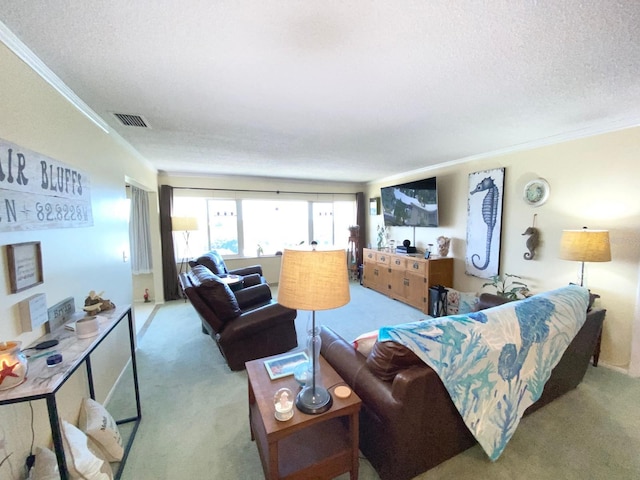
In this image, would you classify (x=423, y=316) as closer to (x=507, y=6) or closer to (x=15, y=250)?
(x=507, y=6)

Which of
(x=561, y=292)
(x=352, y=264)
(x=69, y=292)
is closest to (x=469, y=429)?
(x=561, y=292)

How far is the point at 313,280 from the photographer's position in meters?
1.17

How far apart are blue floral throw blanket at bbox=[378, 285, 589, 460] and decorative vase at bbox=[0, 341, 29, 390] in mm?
1567

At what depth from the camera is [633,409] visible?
6.40ft

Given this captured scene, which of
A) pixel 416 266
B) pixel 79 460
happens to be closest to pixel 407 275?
pixel 416 266

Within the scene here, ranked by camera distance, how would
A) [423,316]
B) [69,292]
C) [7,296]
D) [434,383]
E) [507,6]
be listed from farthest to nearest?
[423,316], [69,292], [434,383], [7,296], [507,6]

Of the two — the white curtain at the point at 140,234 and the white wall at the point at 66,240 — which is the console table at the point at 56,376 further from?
the white curtain at the point at 140,234

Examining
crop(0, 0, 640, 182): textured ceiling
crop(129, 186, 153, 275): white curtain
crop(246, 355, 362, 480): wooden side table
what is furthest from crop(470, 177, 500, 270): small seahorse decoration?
crop(129, 186, 153, 275): white curtain

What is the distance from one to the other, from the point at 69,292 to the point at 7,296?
52cm

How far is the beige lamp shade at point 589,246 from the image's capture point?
2.26 metres

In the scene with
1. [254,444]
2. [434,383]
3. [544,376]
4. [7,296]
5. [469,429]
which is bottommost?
[254,444]

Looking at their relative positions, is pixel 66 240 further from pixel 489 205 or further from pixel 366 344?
pixel 489 205

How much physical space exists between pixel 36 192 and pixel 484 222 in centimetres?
437

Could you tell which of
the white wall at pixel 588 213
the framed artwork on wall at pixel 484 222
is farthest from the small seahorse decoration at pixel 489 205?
the white wall at pixel 588 213
